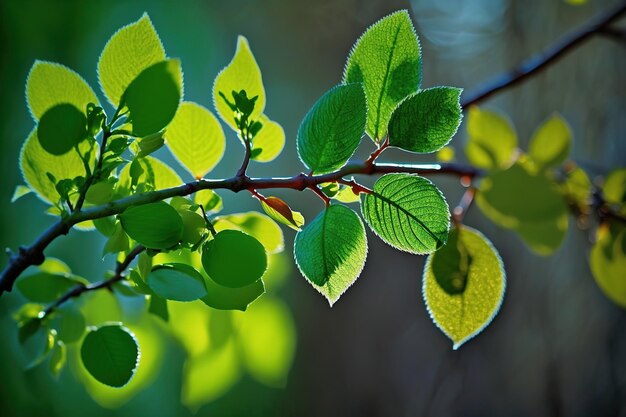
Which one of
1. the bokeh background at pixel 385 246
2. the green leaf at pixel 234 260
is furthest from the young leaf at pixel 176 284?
the bokeh background at pixel 385 246

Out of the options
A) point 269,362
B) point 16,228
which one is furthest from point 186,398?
point 16,228

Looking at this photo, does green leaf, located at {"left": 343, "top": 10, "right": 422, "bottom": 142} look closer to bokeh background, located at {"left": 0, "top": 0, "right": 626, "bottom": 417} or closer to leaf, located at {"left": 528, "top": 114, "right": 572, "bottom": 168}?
leaf, located at {"left": 528, "top": 114, "right": 572, "bottom": 168}

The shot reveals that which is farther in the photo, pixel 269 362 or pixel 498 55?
pixel 498 55

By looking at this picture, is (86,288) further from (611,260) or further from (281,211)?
(611,260)

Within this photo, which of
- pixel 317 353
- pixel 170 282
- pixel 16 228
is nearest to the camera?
pixel 170 282

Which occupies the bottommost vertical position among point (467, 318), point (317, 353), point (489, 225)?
point (317, 353)

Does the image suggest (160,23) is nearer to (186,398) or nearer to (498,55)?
(498,55)
